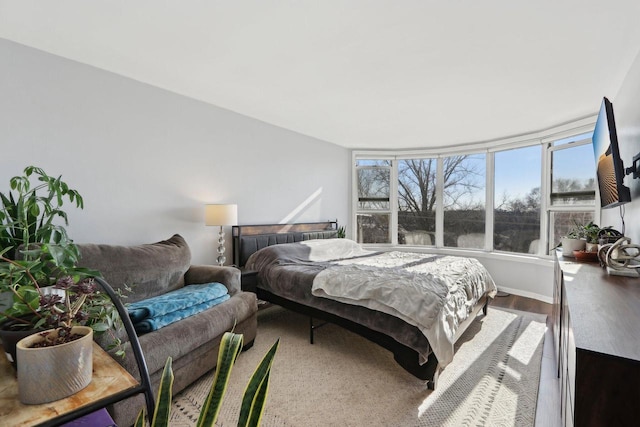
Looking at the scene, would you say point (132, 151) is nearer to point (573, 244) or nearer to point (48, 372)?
point (48, 372)

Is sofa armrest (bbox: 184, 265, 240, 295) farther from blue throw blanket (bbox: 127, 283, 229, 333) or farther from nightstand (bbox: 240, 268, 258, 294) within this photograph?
nightstand (bbox: 240, 268, 258, 294)

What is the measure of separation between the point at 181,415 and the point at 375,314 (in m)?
1.42

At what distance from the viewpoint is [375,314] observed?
2232mm

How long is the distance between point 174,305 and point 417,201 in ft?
14.7

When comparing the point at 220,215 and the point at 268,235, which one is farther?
the point at 268,235

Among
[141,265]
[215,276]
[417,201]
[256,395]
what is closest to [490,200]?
[417,201]

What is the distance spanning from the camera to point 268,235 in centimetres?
375

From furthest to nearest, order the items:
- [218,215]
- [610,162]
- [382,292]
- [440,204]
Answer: [440,204]
[218,215]
[382,292]
[610,162]

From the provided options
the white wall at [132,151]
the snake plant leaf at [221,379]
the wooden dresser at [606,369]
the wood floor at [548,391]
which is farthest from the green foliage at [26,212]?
the wood floor at [548,391]

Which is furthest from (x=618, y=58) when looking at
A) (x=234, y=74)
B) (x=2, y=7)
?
(x=2, y=7)

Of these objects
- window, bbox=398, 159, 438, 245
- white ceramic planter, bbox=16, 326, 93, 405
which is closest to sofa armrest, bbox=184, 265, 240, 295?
white ceramic planter, bbox=16, 326, 93, 405

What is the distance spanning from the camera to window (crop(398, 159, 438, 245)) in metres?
5.30

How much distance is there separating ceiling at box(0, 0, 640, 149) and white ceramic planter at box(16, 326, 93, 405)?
1.84 metres

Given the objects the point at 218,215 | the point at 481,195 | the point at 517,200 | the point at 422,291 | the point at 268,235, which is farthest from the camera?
the point at 481,195
